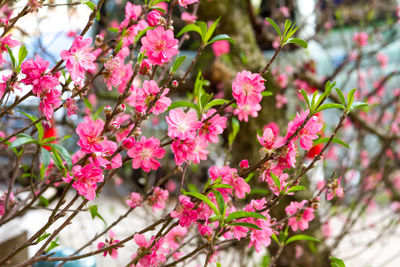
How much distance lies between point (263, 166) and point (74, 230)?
3589 mm

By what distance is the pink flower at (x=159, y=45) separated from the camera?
64cm

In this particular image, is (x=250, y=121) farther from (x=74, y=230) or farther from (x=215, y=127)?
(x=74, y=230)

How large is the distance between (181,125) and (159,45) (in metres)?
0.16

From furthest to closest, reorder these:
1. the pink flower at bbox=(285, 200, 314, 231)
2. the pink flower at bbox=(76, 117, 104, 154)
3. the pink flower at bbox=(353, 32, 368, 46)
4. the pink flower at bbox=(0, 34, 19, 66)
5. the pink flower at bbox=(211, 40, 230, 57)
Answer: the pink flower at bbox=(353, 32, 368, 46) → the pink flower at bbox=(211, 40, 230, 57) → the pink flower at bbox=(285, 200, 314, 231) → the pink flower at bbox=(0, 34, 19, 66) → the pink flower at bbox=(76, 117, 104, 154)

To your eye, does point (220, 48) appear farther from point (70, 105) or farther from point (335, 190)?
point (70, 105)

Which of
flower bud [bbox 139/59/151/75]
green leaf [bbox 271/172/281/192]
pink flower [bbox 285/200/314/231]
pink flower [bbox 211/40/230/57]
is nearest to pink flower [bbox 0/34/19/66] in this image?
flower bud [bbox 139/59/151/75]

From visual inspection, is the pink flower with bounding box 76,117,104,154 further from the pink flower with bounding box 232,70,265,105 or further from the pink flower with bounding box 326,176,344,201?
the pink flower with bounding box 326,176,344,201

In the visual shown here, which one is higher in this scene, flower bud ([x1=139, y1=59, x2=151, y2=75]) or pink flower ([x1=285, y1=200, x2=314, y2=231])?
flower bud ([x1=139, y1=59, x2=151, y2=75])

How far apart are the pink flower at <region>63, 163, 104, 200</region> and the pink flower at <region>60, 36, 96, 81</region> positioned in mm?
155

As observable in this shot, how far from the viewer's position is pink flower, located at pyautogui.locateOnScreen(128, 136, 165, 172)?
0.62 m

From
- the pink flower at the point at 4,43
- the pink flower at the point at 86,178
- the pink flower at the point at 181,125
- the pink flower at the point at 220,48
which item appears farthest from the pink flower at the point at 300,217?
the pink flower at the point at 220,48

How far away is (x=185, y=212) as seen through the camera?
63 centimetres

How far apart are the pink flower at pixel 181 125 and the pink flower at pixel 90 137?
113 mm

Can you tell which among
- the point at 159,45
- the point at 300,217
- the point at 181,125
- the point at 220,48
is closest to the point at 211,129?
the point at 181,125
